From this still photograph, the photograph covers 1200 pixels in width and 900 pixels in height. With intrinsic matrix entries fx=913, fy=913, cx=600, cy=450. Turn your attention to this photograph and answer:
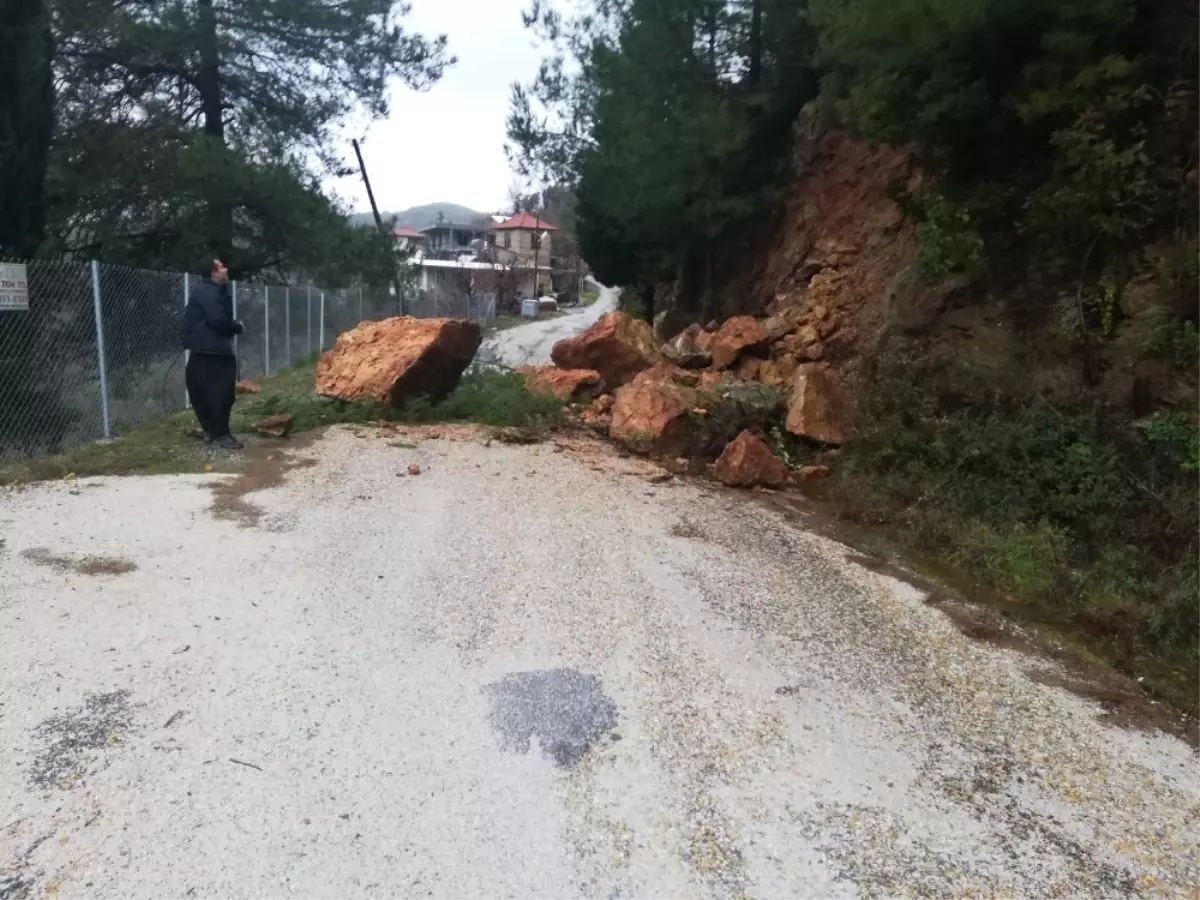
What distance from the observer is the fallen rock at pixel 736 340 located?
11.6m

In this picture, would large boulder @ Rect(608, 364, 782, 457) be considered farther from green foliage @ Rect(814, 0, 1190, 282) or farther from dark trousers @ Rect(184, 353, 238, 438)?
dark trousers @ Rect(184, 353, 238, 438)

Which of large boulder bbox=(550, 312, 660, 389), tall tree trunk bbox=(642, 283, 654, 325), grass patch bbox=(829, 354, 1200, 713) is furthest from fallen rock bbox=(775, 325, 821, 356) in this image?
tall tree trunk bbox=(642, 283, 654, 325)

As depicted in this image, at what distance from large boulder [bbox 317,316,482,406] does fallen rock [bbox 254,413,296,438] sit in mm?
1232

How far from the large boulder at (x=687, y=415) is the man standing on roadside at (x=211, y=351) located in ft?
12.2

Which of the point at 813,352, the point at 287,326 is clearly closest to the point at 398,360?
the point at 813,352

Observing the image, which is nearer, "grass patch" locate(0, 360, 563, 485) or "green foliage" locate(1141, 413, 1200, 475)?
"green foliage" locate(1141, 413, 1200, 475)

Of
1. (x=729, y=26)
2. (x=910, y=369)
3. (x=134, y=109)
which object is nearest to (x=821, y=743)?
(x=910, y=369)

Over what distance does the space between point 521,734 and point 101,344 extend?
6.42 metres

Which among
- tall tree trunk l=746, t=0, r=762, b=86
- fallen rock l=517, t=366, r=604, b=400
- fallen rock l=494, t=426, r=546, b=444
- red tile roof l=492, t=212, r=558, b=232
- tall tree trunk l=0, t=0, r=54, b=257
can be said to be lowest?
fallen rock l=494, t=426, r=546, b=444

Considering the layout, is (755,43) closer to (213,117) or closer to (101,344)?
(213,117)

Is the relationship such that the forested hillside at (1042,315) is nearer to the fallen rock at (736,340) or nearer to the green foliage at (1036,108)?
the green foliage at (1036,108)

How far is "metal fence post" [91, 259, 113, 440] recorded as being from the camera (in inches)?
315

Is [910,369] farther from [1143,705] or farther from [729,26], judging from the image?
[729,26]

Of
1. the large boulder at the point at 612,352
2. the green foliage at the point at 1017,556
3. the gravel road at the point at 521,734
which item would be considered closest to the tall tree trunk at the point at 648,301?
the large boulder at the point at 612,352
